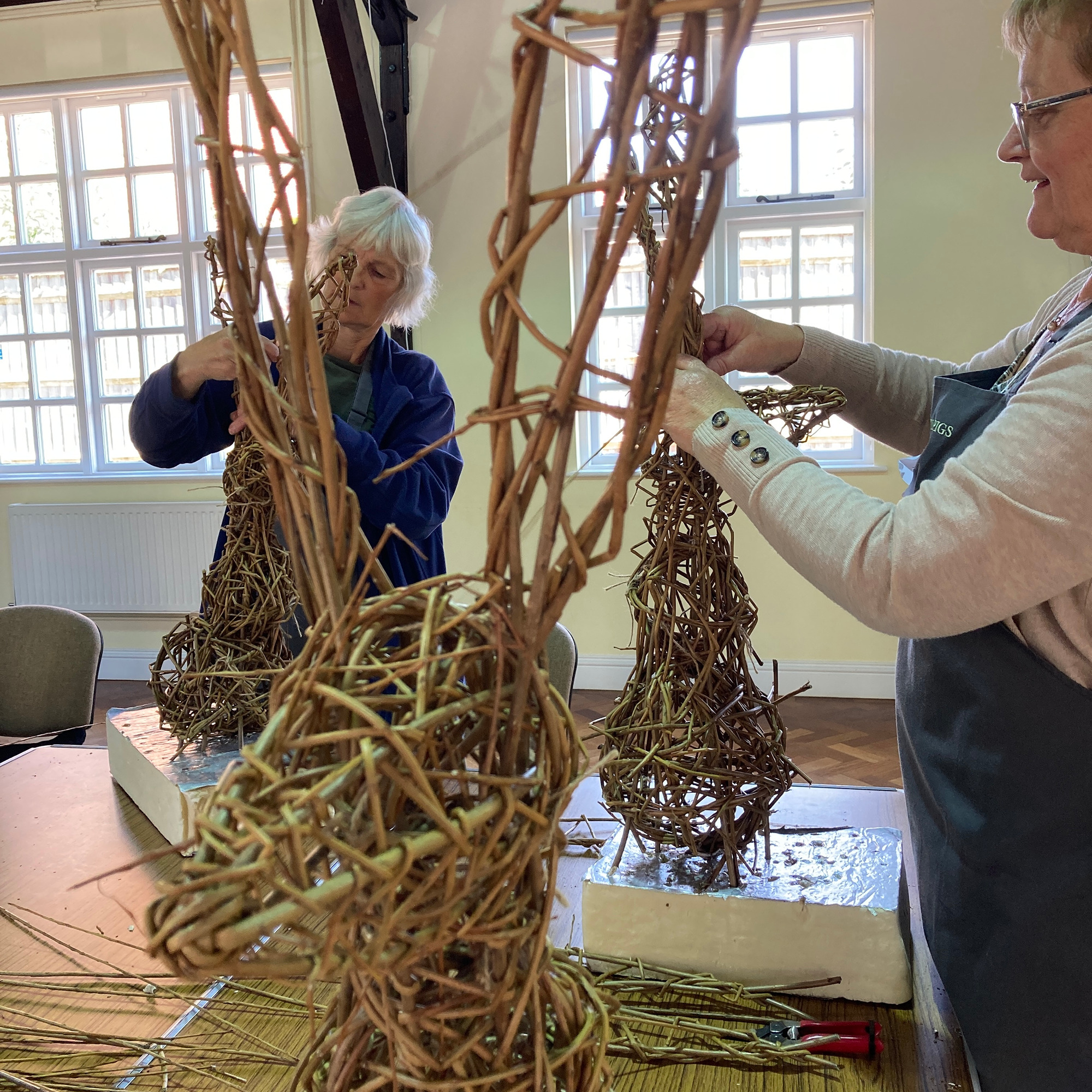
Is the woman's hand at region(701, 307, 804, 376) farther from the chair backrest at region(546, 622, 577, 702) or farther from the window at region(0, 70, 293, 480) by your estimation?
the window at region(0, 70, 293, 480)

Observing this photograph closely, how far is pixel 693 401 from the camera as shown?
707 mm

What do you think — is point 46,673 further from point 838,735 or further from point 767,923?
point 838,735

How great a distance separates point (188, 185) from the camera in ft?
13.4

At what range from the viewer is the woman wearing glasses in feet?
1.92

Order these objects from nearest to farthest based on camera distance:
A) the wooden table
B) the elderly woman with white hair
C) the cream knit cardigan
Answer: the cream knit cardigan → the wooden table → the elderly woman with white hair

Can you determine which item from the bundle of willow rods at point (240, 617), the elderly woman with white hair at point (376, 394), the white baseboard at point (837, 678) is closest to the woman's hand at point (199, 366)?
the elderly woman with white hair at point (376, 394)

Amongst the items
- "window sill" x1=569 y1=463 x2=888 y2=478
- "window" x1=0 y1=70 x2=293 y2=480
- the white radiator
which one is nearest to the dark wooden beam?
"window" x1=0 y1=70 x2=293 y2=480

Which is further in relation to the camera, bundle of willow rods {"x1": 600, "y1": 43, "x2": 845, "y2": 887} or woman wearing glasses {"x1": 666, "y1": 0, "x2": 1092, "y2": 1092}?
bundle of willow rods {"x1": 600, "y1": 43, "x2": 845, "y2": 887}

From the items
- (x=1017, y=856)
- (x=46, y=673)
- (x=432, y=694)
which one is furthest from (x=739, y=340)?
(x=46, y=673)

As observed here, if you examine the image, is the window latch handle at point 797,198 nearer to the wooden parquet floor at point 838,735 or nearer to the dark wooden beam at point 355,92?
the dark wooden beam at point 355,92

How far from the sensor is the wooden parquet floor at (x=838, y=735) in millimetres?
2895

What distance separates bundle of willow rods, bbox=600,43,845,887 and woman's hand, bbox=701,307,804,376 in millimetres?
56

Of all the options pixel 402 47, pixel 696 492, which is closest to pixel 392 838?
pixel 696 492

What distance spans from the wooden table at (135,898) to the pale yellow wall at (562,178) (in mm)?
1851
